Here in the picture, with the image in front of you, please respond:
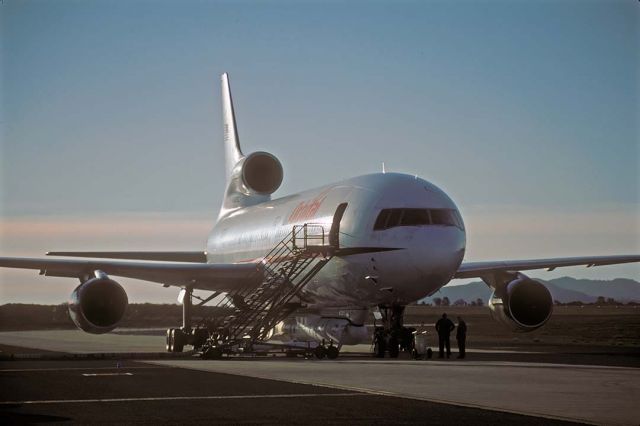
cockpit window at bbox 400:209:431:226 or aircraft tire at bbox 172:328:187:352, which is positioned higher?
cockpit window at bbox 400:209:431:226

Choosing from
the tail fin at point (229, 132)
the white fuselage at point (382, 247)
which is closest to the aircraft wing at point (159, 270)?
the white fuselage at point (382, 247)

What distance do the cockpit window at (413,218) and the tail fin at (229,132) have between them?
21818 mm

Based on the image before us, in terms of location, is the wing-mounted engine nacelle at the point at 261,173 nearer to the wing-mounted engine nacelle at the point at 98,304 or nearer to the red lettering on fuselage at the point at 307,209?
the red lettering on fuselage at the point at 307,209

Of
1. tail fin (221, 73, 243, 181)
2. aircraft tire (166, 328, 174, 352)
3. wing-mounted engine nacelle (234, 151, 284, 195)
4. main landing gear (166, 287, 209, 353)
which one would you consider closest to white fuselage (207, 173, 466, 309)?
main landing gear (166, 287, 209, 353)

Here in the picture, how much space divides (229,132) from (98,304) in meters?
20.5

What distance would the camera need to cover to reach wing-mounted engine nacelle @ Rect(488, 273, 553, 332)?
2950 cm

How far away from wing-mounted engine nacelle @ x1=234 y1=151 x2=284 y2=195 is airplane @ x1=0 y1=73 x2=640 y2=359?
4030mm

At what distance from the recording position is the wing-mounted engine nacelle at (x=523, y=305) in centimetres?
2950

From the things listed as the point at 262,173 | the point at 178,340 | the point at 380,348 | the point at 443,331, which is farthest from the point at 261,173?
the point at 380,348

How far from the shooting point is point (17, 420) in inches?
493

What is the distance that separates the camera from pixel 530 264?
Answer: 3122 centimetres

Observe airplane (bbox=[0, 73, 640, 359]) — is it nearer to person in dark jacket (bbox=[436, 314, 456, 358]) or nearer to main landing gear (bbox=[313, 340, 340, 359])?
main landing gear (bbox=[313, 340, 340, 359])

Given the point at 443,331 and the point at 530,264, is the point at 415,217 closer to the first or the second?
the point at 443,331

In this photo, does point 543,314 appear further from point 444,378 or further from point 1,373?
point 1,373
